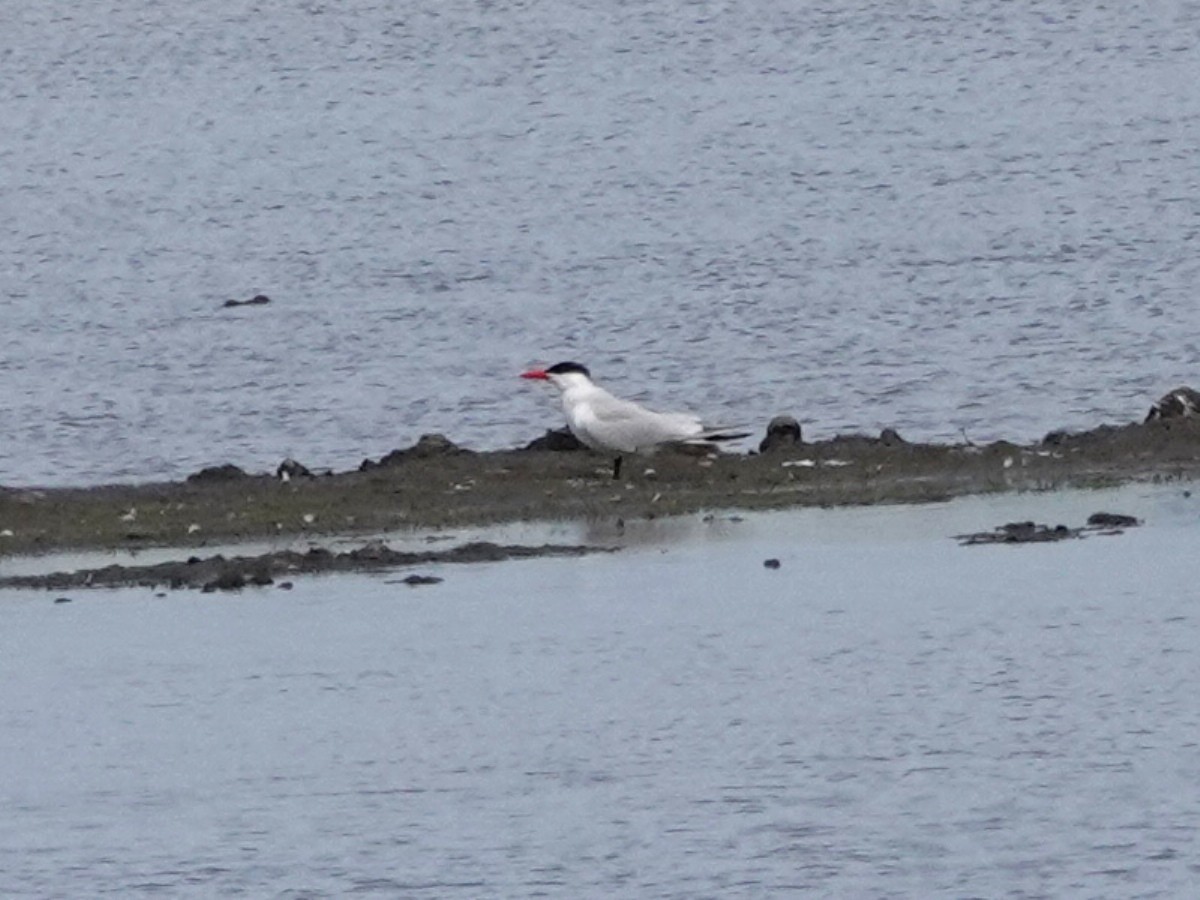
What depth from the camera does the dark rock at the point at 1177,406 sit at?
19.0 meters

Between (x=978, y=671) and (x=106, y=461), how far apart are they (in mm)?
9600

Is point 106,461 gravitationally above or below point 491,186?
below

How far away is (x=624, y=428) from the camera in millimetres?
18281

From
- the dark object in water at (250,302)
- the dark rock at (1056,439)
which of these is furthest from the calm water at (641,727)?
the dark object in water at (250,302)

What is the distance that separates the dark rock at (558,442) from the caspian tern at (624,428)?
0.66 m

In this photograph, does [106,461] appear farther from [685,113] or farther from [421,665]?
[685,113]

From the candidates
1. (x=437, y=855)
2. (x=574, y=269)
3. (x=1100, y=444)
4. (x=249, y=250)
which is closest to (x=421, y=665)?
(x=437, y=855)

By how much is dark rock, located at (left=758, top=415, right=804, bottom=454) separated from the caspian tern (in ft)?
1.56

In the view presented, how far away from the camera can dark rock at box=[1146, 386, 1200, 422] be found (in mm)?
18984

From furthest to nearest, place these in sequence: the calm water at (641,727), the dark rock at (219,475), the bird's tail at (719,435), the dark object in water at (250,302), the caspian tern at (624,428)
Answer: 1. the dark object in water at (250,302)
2. the dark rock at (219,475)
3. the bird's tail at (719,435)
4. the caspian tern at (624,428)
5. the calm water at (641,727)

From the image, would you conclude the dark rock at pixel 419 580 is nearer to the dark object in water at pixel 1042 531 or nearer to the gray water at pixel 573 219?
the dark object in water at pixel 1042 531

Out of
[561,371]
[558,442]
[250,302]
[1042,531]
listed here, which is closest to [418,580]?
[1042,531]

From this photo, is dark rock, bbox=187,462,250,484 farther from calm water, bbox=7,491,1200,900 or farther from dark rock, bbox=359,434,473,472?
calm water, bbox=7,491,1200,900

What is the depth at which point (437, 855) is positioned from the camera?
10930mm
